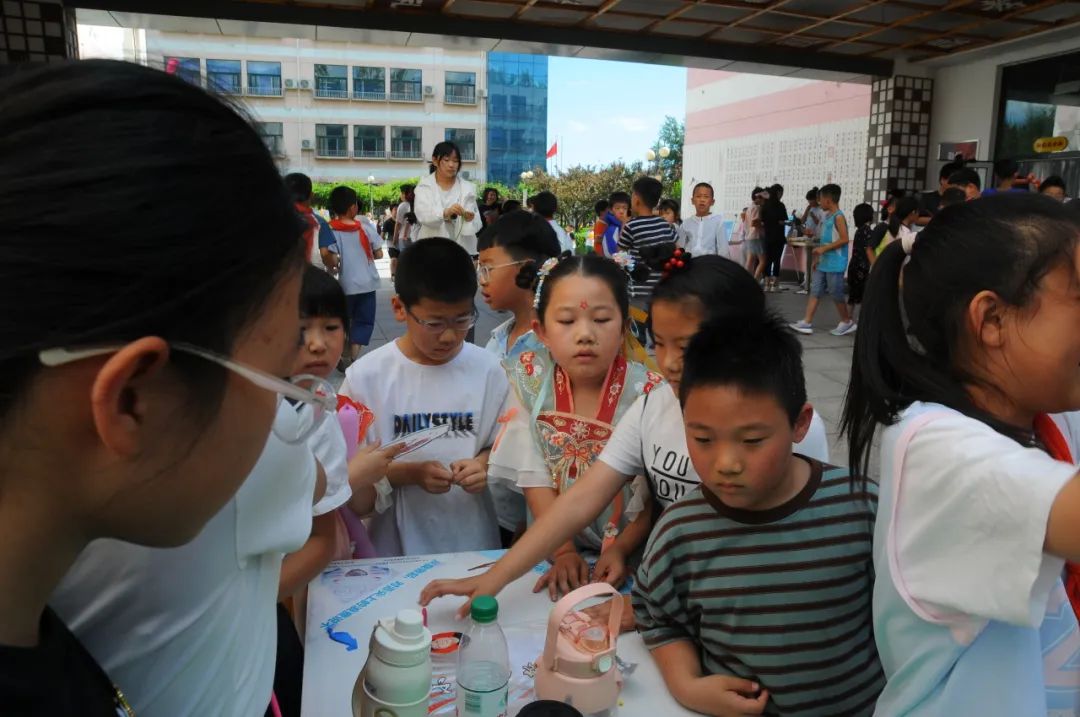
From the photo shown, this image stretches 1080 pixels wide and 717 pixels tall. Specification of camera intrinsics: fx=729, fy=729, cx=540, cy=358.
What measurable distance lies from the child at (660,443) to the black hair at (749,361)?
0.65ft

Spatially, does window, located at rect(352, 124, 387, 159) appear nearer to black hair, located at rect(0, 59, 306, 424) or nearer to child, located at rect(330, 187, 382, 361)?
child, located at rect(330, 187, 382, 361)

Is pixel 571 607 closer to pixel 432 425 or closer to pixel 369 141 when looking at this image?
pixel 432 425

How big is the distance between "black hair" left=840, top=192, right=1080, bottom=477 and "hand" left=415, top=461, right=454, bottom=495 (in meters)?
1.01

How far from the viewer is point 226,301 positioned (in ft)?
1.88

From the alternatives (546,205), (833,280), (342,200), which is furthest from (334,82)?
(833,280)

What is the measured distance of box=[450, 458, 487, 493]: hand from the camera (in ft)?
5.99

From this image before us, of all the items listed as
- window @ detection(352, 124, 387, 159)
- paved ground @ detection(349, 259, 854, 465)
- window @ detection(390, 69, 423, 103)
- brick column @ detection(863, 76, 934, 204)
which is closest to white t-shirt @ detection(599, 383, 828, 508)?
paved ground @ detection(349, 259, 854, 465)

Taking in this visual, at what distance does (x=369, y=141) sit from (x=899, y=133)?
113 ft

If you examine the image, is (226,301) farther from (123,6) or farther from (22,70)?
(123,6)

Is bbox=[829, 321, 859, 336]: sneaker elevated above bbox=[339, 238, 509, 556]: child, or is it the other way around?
bbox=[339, 238, 509, 556]: child

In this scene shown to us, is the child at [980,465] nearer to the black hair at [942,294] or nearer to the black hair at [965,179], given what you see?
the black hair at [942,294]

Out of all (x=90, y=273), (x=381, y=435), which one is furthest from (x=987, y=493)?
(x=381, y=435)

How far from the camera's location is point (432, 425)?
1.99m

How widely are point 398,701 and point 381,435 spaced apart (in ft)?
3.49
